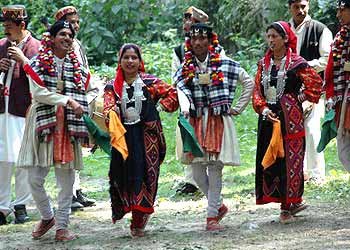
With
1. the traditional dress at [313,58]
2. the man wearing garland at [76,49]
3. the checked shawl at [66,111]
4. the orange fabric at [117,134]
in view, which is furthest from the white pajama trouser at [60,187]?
the traditional dress at [313,58]

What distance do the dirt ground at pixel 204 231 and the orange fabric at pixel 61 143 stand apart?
763mm

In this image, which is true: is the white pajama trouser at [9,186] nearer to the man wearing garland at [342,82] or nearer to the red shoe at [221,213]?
the red shoe at [221,213]

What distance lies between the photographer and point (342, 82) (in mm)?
7285

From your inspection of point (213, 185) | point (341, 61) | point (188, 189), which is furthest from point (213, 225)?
point (188, 189)

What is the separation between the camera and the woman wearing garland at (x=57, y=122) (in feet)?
23.1

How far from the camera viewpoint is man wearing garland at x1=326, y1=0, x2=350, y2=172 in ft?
23.8

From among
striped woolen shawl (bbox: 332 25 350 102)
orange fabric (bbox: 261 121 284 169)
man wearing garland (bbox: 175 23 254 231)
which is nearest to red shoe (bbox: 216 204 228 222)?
man wearing garland (bbox: 175 23 254 231)

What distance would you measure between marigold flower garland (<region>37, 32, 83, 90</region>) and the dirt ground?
4.72 ft

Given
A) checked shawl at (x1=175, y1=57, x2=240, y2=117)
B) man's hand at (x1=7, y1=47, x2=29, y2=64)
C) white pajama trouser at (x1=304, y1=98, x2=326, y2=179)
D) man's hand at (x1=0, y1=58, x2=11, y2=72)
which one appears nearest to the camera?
checked shawl at (x1=175, y1=57, x2=240, y2=117)

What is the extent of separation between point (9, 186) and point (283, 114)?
3.00m

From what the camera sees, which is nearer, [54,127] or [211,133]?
[54,127]

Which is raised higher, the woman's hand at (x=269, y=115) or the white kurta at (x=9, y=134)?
the woman's hand at (x=269, y=115)

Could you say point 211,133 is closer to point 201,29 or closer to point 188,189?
point 201,29

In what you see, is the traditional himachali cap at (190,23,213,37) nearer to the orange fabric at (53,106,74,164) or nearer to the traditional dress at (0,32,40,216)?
the orange fabric at (53,106,74,164)
